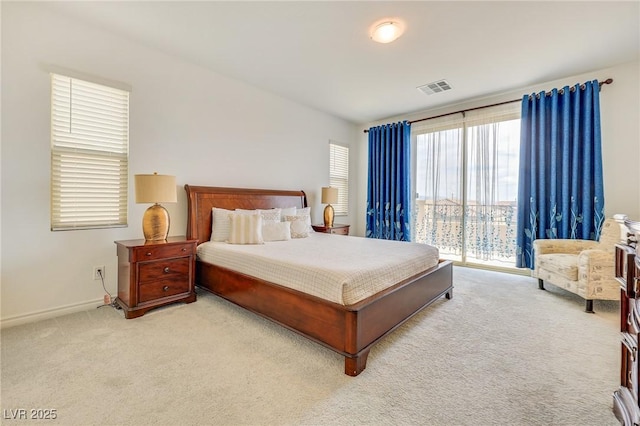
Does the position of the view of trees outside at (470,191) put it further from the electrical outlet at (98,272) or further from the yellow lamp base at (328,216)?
the electrical outlet at (98,272)

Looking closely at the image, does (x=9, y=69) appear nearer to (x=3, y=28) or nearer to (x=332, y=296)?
(x=3, y=28)

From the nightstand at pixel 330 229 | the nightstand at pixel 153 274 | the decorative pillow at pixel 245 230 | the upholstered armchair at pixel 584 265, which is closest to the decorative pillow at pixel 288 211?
the nightstand at pixel 330 229

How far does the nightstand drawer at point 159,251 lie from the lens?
2512mm

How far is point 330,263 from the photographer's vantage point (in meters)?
2.14

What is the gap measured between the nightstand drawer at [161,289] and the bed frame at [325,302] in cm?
26

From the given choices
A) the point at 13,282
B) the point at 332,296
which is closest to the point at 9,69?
the point at 13,282

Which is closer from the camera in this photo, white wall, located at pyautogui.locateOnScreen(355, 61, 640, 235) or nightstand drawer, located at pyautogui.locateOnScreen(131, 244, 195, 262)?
nightstand drawer, located at pyautogui.locateOnScreen(131, 244, 195, 262)

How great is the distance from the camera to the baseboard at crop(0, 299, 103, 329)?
2295 mm

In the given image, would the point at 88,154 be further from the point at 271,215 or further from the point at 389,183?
the point at 389,183

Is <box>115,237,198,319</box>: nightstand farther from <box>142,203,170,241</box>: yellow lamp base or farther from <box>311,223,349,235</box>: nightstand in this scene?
<box>311,223,349,235</box>: nightstand

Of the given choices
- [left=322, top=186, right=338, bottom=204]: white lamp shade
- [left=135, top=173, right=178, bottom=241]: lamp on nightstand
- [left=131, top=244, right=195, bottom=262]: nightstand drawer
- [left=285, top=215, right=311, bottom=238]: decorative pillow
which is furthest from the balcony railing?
[left=135, top=173, right=178, bottom=241]: lamp on nightstand

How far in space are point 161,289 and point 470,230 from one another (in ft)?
14.7

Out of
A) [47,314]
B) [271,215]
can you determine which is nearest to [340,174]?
[271,215]

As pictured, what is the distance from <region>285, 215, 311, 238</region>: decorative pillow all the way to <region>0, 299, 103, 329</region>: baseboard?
2.21m
